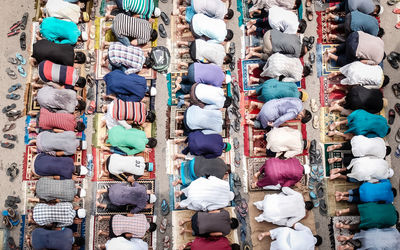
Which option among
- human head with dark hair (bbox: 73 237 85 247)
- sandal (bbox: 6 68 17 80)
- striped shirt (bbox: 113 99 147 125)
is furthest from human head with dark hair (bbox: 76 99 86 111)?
human head with dark hair (bbox: 73 237 85 247)

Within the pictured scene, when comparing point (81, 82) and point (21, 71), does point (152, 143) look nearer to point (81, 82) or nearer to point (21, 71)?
point (81, 82)

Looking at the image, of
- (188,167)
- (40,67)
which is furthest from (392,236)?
(40,67)

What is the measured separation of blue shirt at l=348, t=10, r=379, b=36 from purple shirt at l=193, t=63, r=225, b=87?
2.55 m

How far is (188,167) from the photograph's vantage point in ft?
24.6

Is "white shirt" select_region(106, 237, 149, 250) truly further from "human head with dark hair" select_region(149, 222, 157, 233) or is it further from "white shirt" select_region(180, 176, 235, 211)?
"white shirt" select_region(180, 176, 235, 211)

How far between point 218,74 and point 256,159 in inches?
65.0

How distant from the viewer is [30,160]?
296 inches

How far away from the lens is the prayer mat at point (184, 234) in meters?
7.45

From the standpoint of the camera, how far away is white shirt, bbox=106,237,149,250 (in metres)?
7.01

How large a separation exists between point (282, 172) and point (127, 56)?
331 cm

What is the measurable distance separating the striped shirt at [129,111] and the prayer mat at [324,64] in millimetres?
3368

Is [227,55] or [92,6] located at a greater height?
[92,6]

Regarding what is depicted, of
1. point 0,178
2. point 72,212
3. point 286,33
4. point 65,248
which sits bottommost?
point 65,248

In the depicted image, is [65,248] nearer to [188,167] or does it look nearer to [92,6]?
[188,167]
